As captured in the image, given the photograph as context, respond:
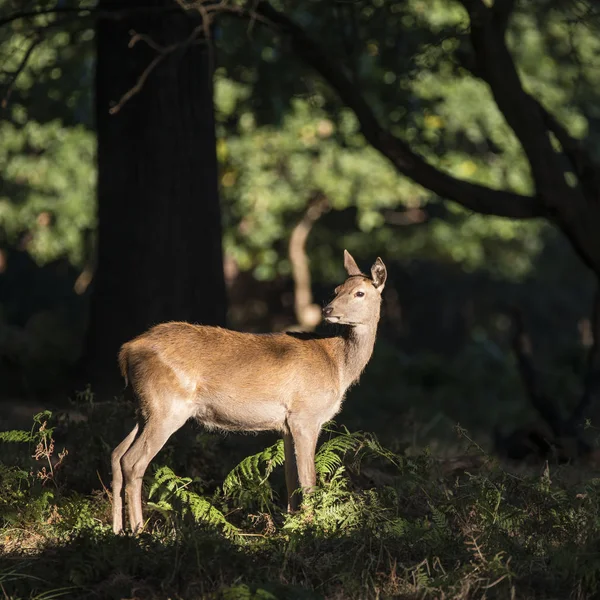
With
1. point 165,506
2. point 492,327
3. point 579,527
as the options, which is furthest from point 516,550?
point 492,327

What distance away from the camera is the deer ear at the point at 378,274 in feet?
26.3

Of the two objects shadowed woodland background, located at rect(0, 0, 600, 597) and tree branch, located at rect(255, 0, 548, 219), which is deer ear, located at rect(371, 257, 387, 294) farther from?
tree branch, located at rect(255, 0, 548, 219)

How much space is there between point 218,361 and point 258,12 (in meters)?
5.19

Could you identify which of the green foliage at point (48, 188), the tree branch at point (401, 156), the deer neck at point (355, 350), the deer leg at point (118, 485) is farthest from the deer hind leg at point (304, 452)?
the green foliage at point (48, 188)

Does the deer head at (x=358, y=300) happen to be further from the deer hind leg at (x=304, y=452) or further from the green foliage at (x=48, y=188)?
the green foliage at (x=48, y=188)

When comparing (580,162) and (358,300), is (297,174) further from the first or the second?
(358,300)

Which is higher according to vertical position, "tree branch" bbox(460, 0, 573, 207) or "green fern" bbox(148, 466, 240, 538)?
"tree branch" bbox(460, 0, 573, 207)

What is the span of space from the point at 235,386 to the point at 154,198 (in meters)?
4.77

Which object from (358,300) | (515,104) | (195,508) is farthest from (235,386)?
(515,104)

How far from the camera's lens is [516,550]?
6609 mm

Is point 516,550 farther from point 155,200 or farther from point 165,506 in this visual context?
point 155,200

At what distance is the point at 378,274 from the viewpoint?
26.6 feet

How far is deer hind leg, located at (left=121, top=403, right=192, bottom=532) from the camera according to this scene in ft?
24.3

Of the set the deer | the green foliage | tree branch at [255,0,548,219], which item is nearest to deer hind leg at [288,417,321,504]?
the deer
